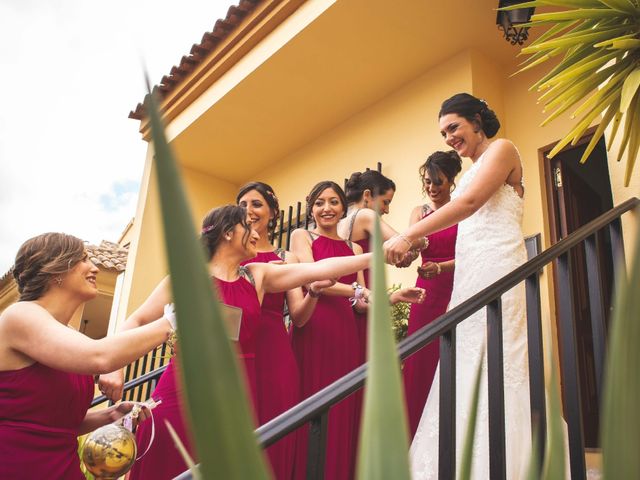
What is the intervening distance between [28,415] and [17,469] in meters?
0.19

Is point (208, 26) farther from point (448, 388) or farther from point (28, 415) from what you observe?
point (448, 388)

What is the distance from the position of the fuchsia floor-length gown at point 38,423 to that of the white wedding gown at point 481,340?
143 cm

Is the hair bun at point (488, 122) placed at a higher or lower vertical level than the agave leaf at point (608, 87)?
higher

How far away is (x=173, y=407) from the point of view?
270 cm

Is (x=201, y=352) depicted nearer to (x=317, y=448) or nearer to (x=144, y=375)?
(x=317, y=448)

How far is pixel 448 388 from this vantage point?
1.82 m

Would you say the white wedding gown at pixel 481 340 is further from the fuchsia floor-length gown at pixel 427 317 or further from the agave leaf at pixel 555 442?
the agave leaf at pixel 555 442

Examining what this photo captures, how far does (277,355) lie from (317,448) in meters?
→ 1.67

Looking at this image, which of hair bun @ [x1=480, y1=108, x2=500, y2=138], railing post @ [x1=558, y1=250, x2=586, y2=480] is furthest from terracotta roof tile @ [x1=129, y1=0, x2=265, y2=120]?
railing post @ [x1=558, y1=250, x2=586, y2=480]

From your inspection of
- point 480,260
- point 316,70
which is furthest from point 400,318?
point 316,70

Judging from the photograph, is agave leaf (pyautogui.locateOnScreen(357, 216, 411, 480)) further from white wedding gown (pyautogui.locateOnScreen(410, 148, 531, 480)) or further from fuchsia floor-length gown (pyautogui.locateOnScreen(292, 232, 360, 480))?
fuchsia floor-length gown (pyautogui.locateOnScreen(292, 232, 360, 480))

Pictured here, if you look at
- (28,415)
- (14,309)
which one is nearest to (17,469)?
(28,415)

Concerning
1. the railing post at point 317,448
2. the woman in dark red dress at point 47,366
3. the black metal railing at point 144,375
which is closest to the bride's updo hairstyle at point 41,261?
the woman in dark red dress at point 47,366

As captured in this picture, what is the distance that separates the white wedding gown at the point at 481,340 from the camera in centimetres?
256
